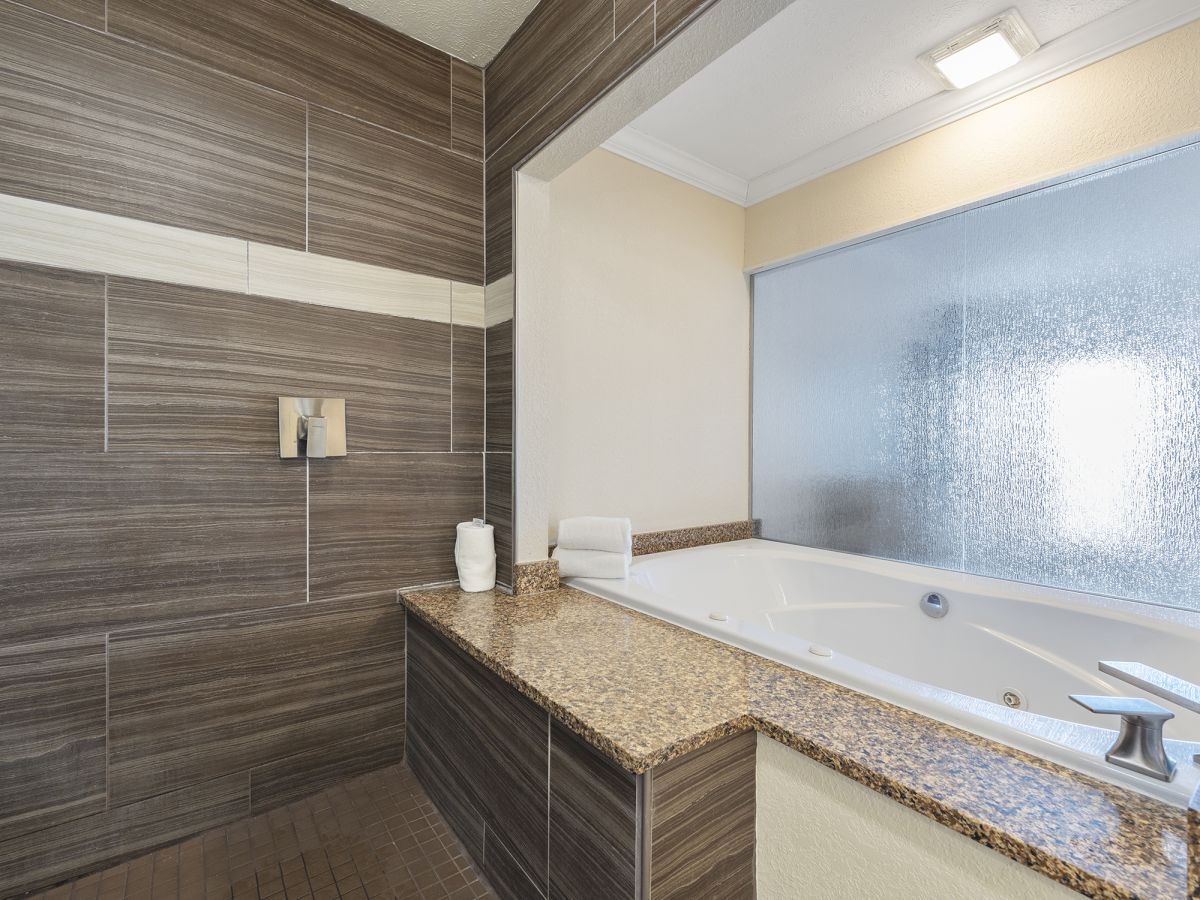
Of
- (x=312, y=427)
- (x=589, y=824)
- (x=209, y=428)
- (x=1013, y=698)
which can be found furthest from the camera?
(x=1013, y=698)

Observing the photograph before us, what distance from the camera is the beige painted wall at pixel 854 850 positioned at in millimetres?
715

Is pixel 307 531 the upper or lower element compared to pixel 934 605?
upper

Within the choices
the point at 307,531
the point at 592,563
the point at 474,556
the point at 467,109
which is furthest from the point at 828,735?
the point at 467,109

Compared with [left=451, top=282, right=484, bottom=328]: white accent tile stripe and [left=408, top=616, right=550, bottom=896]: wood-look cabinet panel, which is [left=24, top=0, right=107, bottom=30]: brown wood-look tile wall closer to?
[left=451, top=282, right=484, bottom=328]: white accent tile stripe

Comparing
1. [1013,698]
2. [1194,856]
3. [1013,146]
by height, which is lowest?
[1013,698]

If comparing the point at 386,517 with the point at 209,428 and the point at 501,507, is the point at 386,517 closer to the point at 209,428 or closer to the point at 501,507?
the point at 501,507

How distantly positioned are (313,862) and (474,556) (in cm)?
83

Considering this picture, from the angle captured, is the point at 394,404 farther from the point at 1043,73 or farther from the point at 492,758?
the point at 1043,73

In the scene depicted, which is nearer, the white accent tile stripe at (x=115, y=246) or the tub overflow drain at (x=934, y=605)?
the white accent tile stripe at (x=115, y=246)

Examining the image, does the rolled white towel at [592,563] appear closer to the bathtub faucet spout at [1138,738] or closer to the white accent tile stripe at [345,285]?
the white accent tile stripe at [345,285]

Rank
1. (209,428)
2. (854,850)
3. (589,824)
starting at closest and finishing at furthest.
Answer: (854,850), (589,824), (209,428)

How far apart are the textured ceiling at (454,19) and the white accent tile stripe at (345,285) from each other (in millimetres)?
731

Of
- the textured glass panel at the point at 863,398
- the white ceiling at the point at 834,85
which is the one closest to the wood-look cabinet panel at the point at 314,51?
the white ceiling at the point at 834,85

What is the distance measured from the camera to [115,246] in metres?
1.34
